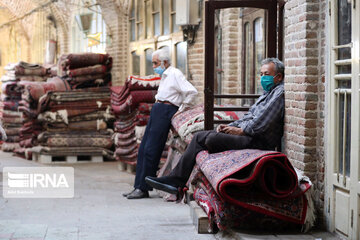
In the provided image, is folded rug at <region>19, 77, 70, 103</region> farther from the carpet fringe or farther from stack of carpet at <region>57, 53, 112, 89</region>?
the carpet fringe

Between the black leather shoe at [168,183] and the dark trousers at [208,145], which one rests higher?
the dark trousers at [208,145]

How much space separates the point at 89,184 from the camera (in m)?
9.34

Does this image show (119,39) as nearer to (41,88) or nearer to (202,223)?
(41,88)

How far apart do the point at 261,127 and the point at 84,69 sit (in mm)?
7520

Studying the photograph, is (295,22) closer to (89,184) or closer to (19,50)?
(89,184)

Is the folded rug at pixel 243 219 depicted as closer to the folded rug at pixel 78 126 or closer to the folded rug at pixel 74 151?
the folded rug at pixel 74 151

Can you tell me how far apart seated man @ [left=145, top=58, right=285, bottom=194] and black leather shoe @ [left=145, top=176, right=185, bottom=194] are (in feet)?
0.93

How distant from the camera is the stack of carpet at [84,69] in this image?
12930 mm

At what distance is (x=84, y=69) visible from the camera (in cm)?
1297

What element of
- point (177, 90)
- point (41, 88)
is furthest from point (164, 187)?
point (41, 88)

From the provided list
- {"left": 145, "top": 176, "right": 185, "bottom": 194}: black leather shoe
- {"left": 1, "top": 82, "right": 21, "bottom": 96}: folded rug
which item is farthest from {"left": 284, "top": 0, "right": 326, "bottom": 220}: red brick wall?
{"left": 1, "top": 82, "right": 21, "bottom": 96}: folded rug

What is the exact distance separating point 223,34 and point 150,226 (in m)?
4.00

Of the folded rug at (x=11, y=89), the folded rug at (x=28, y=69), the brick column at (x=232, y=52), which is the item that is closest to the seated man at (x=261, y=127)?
the brick column at (x=232, y=52)

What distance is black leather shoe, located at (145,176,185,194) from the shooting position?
258 inches
